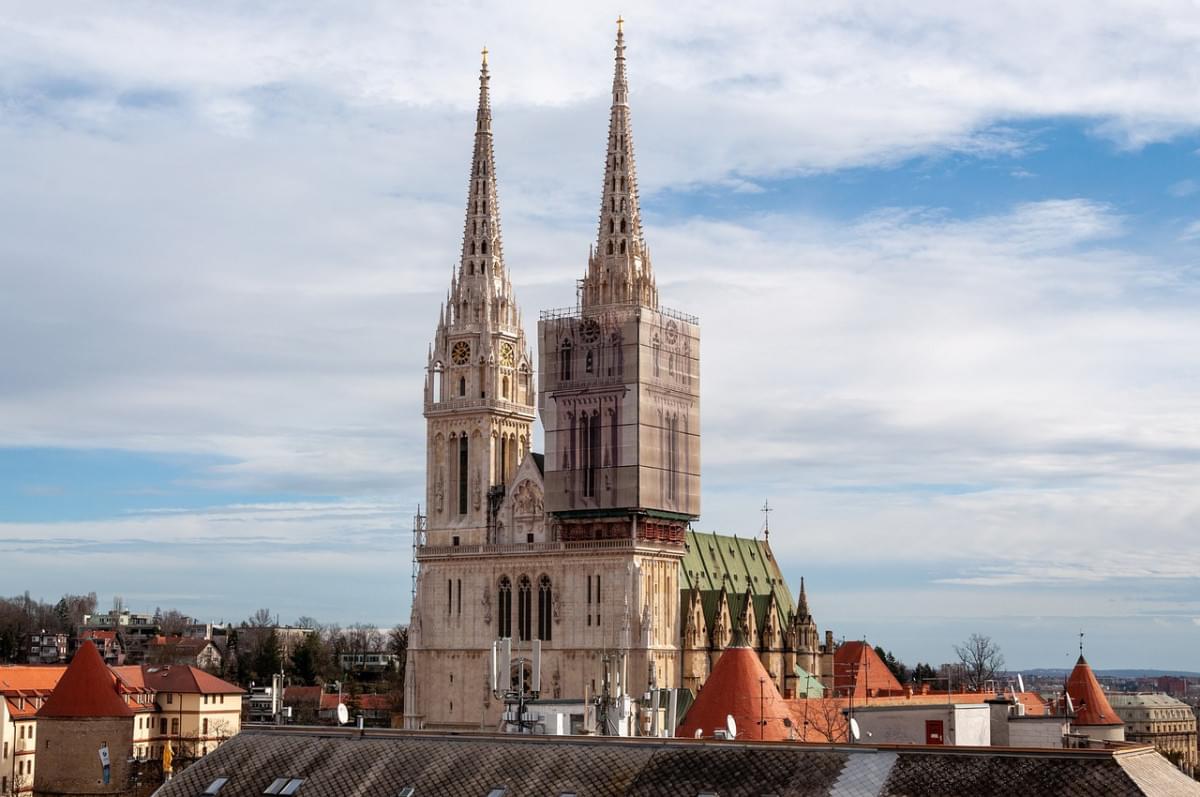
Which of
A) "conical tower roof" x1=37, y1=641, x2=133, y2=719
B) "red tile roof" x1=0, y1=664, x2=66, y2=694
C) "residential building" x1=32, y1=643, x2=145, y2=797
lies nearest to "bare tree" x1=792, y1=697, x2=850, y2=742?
"residential building" x1=32, y1=643, x2=145, y2=797

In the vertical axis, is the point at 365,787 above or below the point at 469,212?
below

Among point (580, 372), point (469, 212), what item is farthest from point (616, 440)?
point (469, 212)

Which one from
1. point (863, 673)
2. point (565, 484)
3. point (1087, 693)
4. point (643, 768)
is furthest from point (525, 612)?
point (643, 768)

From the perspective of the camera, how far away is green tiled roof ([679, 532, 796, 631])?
415 ft

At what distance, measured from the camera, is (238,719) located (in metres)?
123

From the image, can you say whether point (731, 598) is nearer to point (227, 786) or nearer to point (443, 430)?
point (443, 430)

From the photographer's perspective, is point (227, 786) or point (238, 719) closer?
point (227, 786)

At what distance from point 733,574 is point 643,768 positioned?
97868 millimetres

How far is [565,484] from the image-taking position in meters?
117

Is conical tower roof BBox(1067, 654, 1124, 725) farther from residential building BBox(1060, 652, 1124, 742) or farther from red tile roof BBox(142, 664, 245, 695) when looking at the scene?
red tile roof BBox(142, 664, 245, 695)

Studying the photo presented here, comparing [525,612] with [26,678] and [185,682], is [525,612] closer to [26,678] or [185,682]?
[185,682]

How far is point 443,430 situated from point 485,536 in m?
8.53

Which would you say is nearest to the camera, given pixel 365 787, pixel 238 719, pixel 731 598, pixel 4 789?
pixel 365 787

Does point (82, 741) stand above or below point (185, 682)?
below
